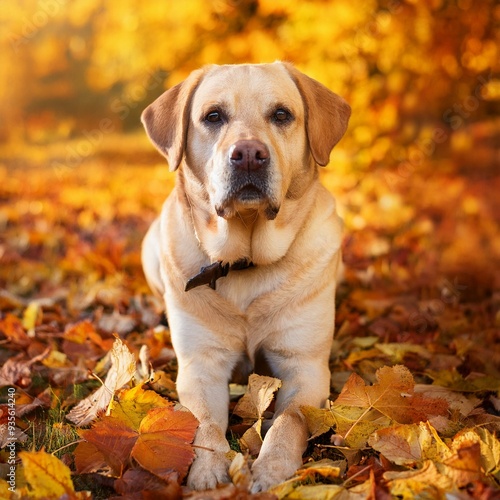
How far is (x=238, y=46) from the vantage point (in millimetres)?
8117

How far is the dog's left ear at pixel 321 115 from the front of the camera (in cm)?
315

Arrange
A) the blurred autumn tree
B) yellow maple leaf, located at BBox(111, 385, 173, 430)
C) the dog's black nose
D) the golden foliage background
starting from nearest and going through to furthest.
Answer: yellow maple leaf, located at BBox(111, 385, 173, 430), the dog's black nose, the golden foliage background, the blurred autumn tree

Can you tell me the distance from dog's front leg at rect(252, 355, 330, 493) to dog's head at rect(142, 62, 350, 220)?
71 centimetres

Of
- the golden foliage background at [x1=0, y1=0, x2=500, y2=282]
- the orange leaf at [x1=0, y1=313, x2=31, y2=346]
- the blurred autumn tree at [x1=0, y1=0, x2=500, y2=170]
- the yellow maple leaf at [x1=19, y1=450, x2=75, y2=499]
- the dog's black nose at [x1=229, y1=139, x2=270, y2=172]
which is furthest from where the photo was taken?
the blurred autumn tree at [x1=0, y1=0, x2=500, y2=170]

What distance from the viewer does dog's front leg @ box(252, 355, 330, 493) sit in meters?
2.26

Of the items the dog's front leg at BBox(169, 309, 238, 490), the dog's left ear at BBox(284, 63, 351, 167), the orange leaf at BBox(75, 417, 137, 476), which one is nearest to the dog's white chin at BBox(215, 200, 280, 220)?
the dog's left ear at BBox(284, 63, 351, 167)

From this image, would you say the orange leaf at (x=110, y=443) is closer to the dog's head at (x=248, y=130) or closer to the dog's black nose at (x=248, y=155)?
the dog's head at (x=248, y=130)

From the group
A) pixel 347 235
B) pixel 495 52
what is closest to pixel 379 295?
pixel 347 235

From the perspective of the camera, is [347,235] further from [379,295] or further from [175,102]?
[175,102]

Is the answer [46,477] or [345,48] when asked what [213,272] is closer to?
[46,477]

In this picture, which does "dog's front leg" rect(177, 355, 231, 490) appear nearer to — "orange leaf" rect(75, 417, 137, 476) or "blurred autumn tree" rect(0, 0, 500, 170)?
"orange leaf" rect(75, 417, 137, 476)

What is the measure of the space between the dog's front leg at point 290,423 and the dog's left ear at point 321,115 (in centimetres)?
94

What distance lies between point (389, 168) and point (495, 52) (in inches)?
69.1

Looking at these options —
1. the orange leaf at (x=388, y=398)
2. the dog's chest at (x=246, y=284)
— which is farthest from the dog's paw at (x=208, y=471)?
the dog's chest at (x=246, y=284)
